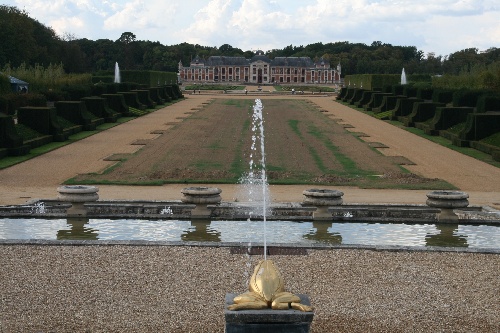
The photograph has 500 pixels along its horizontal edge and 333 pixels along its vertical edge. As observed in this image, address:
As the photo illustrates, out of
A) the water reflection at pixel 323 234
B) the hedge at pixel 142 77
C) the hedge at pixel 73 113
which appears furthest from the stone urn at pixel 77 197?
the hedge at pixel 142 77

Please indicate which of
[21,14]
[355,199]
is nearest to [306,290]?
[355,199]

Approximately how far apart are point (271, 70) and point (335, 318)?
6045 inches

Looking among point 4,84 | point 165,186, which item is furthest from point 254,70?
point 165,186

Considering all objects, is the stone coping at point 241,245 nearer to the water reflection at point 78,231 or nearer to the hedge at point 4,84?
the water reflection at point 78,231

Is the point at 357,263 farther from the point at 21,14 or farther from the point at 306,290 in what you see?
the point at 21,14

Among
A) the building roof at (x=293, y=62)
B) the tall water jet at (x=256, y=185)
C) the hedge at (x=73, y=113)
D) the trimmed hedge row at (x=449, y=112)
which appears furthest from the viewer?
the building roof at (x=293, y=62)

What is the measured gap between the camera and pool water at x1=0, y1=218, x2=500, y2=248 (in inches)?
536

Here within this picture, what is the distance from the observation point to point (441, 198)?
1521 centimetres

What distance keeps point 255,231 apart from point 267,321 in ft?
24.9

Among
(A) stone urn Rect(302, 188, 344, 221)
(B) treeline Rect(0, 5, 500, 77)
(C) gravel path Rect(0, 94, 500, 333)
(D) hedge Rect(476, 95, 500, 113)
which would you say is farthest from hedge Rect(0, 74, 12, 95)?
(B) treeline Rect(0, 5, 500, 77)

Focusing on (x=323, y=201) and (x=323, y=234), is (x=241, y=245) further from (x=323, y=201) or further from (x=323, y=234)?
(x=323, y=201)

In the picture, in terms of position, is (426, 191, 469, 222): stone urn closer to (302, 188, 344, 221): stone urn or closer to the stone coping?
(302, 188, 344, 221): stone urn

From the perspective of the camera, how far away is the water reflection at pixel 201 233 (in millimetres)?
13641

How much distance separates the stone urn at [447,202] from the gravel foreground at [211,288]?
343 centimetres
